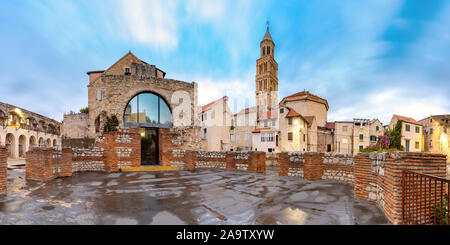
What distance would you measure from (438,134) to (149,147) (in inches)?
1920

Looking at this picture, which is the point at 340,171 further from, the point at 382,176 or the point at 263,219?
the point at 263,219

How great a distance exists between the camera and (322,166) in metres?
9.27

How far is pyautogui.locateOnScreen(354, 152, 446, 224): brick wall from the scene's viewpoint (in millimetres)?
3760

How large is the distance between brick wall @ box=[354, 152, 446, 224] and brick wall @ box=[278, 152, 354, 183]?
11.6 ft

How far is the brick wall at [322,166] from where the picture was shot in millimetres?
8727

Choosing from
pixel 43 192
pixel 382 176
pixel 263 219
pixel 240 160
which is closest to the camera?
pixel 263 219

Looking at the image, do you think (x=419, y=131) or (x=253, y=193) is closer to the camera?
(x=253, y=193)

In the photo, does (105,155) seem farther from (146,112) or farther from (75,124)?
(75,124)

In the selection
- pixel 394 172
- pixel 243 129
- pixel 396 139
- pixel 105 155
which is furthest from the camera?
pixel 243 129

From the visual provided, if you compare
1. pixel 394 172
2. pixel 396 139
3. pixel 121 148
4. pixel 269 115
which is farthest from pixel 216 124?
pixel 394 172

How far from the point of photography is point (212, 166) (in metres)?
12.7

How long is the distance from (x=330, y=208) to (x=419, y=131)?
47.0 meters

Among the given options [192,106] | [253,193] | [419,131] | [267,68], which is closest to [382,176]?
[253,193]

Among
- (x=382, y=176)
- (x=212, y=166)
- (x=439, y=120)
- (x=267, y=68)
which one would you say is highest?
(x=267, y=68)
